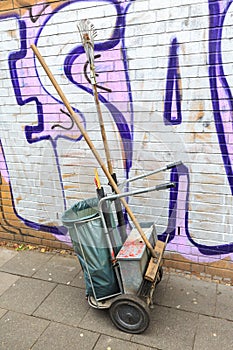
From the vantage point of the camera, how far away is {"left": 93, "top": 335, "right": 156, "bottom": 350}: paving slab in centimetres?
247

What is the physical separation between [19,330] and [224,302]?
188 cm

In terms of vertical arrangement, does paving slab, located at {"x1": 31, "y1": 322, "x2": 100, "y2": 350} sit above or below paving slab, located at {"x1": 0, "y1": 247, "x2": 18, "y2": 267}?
above

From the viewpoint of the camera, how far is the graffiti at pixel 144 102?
2.71 meters

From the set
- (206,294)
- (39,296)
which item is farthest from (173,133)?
(39,296)

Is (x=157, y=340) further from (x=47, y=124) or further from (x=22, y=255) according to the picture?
(x=47, y=124)

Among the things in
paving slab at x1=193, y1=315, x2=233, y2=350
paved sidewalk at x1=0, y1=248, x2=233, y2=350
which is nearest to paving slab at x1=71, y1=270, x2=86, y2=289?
paved sidewalk at x1=0, y1=248, x2=233, y2=350

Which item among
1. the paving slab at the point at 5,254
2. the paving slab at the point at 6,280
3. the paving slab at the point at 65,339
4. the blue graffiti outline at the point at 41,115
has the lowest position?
the paving slab at the point at 5,254

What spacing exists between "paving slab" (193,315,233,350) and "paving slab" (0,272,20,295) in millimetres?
1981

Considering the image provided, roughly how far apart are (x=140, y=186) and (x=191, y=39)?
1.37m

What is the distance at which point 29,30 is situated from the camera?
10.6 feet

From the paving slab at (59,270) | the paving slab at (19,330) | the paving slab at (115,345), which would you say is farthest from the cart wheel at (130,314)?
the paving slab at (59,270)

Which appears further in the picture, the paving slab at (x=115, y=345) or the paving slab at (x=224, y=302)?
the paving slab at (x=224, y=302)

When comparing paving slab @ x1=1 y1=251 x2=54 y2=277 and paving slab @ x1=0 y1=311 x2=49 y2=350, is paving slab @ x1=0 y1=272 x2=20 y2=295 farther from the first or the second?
paving slab @ x1=0 y1=311 x2=49 y2=350

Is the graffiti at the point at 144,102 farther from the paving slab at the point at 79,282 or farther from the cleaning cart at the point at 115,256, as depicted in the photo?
the paving slab at the point at 79,282
